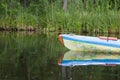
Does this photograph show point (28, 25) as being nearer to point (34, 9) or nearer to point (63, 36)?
point (34, 9)

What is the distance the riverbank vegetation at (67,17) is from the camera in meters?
24.1

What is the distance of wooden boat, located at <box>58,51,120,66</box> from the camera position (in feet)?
40.0

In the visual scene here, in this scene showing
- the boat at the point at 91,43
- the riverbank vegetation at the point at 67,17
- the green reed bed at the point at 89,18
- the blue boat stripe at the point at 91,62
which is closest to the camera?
the blue boat stripe at the point at 91,62

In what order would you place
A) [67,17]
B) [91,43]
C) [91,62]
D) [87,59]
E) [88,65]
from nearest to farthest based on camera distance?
[88,65] → [91,62] → [87,59] → [91,43] → [67,17]

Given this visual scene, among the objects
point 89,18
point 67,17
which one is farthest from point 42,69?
point 67,17

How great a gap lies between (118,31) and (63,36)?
9071 mm

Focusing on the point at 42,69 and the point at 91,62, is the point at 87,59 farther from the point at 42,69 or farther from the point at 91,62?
the point at 42,69

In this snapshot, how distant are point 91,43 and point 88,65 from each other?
3.48 meters

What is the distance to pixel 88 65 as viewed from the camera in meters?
11.8

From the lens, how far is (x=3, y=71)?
34.4 ft

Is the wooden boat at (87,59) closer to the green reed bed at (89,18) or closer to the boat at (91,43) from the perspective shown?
the boat at (91,43)

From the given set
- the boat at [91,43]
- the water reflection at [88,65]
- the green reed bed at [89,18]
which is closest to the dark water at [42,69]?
the water reflection at [88,65]

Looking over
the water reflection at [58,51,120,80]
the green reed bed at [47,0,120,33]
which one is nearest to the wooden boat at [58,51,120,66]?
the water reflection at [58,51,120,80]

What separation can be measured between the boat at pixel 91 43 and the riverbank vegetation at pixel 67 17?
8795 mm
